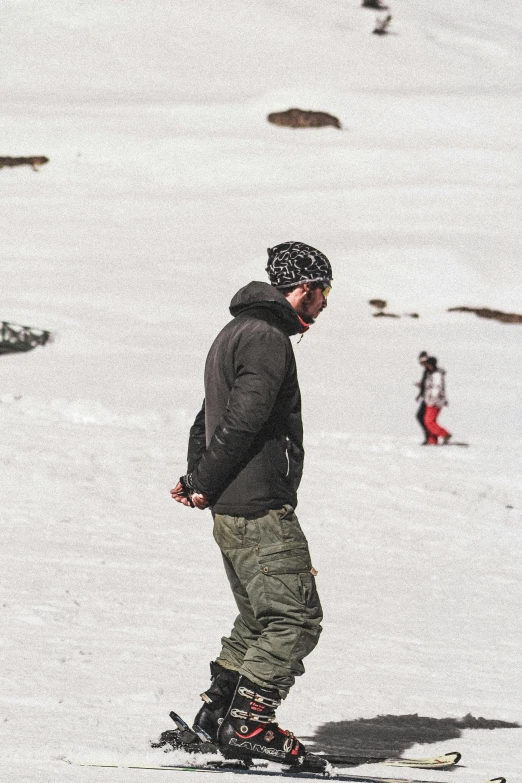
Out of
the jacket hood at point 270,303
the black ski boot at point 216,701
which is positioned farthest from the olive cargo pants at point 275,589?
the jacket hood at point 270,303

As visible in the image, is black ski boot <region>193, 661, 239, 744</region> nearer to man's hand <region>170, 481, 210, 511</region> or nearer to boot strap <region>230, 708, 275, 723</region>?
boot strap <region>230, 708, 275, 723</region>

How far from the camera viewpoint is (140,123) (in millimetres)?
40594

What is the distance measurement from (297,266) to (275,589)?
1.11 meters

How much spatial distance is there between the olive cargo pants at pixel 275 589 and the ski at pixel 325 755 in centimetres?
31

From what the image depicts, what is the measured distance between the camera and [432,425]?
16.8m

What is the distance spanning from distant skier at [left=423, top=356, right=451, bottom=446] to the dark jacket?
41.2ft

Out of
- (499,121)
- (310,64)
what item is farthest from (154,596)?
(310,64)

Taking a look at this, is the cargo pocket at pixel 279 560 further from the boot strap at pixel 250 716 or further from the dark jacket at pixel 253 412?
the boot strap at pixel 250 716

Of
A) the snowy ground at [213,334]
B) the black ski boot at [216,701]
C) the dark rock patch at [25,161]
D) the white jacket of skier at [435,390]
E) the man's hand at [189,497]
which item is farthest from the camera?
the dark rock patch at [25,161]

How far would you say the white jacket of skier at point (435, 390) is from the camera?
1695cm

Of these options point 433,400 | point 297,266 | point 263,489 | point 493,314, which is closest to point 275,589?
point 263,489

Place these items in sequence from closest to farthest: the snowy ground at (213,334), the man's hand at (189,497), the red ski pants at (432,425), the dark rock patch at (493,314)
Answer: the man's hand at (189,497) → the snowy ground at (213,334) → the red ski pants at (432,425) → the dark rock patch at (493,314)

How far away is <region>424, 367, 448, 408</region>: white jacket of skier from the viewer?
1695cm

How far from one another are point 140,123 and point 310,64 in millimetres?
10450
